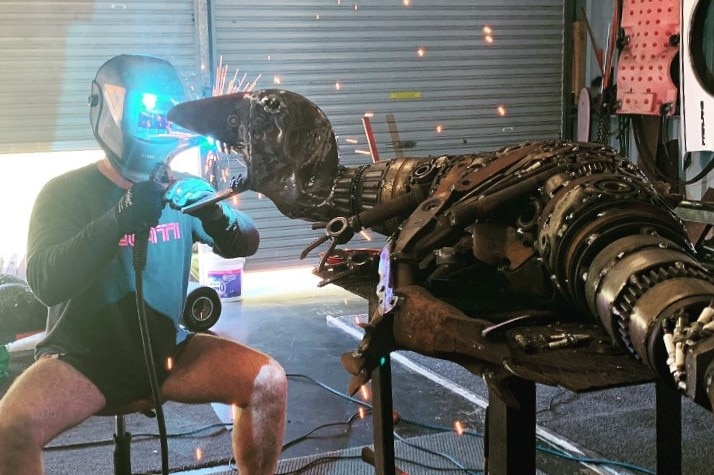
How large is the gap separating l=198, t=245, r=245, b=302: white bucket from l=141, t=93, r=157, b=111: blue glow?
2.90 m

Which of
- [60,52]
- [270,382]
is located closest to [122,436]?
[270,382]

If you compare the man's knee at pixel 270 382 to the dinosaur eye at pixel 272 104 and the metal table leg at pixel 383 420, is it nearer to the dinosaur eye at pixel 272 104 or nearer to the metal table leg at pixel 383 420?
the metal table leg at pixel 383 420

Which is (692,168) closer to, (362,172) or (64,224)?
(362,172)

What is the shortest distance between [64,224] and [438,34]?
4504mm

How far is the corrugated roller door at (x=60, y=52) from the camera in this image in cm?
496

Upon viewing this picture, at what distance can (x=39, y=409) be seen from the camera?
194 cm

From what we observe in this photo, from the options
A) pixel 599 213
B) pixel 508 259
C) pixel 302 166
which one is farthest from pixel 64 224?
pixel 599 213

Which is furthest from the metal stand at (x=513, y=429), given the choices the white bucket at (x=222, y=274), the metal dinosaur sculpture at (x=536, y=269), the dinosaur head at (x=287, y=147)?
the white bucket at (x=222, y=274)

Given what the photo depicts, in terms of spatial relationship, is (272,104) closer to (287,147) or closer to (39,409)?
(287,147)

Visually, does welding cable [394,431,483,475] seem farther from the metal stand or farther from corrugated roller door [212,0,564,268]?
corrugated roller door [212,0,564,268]

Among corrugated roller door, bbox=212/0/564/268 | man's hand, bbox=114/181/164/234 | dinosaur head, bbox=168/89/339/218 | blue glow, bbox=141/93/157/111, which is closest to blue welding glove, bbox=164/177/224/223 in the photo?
man's hand, bbox=114/181/164/234

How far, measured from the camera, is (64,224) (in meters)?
2.23

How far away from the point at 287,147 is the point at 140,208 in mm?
453

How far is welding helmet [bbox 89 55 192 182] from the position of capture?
2.23m
